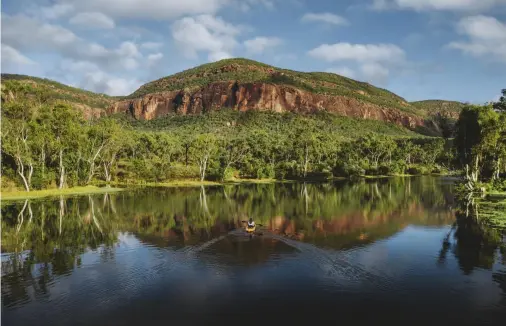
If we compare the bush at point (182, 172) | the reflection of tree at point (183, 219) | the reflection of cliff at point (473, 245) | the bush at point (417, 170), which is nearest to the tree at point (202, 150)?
the bush at point (182, 172)

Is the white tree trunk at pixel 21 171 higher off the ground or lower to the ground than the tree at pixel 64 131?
lower

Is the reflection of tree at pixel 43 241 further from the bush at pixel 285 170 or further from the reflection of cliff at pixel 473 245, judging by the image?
the bush at pixel 285 170

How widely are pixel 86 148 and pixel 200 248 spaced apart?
60.1 m

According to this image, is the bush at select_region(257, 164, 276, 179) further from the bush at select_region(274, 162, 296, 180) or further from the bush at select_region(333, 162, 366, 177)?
the bush at select_region(333, 162, 366, 177)

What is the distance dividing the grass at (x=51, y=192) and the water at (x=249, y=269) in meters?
17.8

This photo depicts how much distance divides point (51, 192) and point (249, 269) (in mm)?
56269

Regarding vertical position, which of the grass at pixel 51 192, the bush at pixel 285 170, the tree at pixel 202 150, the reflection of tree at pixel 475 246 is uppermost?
the tree at pixel 202 150

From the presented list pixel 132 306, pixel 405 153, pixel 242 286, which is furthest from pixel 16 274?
pixel 405 153

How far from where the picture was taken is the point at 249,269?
2695 centimetres

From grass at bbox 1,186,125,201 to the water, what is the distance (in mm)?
17773

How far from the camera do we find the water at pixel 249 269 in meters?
20.0

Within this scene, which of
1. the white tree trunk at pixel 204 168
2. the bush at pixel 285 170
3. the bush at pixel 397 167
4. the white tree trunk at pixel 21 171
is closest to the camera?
the white tree trunk at pixel 21 171

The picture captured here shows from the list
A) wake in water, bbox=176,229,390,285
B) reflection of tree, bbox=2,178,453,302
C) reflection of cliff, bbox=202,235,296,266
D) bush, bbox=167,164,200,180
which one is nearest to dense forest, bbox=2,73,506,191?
bush, bbox=167,164,200,180

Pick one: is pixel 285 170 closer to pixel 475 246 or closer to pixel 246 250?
pixel 475 246
